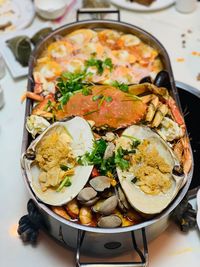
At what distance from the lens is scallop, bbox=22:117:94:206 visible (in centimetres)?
100

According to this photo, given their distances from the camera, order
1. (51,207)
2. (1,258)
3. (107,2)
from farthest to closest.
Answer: (107,2) < (1,258) < (51,207)

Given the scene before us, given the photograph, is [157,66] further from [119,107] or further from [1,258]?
[1,258]

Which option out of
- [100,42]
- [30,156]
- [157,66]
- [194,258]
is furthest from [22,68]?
[194,258]

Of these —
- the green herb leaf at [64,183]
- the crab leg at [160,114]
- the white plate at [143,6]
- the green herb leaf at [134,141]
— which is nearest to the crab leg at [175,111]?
the crab leg at [160,114]

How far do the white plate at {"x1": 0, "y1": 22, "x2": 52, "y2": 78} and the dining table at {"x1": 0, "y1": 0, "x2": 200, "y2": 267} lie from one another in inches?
1.1

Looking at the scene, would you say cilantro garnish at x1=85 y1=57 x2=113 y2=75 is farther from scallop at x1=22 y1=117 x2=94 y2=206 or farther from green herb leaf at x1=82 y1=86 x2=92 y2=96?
scallop at x1=22 y1=117 x2=94 y2=206

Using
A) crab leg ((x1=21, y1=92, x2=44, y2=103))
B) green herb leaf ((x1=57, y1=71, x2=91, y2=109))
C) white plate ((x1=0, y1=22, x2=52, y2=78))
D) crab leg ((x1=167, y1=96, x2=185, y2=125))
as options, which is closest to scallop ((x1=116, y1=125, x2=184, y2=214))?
crab leg ((x1=167, y1=96, x2=185, y2=125))

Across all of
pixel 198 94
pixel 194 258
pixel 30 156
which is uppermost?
pixel 30 156

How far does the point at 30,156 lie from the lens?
3.42ft

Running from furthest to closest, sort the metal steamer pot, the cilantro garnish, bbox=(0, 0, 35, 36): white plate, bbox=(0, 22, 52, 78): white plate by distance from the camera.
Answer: bbox=(0, 0, 35, 36): white plate < bbox=(0, 22, 52, 78): white plate < the cilantro garnish < the metal steamer pot

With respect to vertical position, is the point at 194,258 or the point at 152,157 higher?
the point at 152,157

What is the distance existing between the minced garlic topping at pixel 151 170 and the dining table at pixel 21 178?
24 cm

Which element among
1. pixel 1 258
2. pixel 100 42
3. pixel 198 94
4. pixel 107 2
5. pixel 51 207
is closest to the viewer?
pixel 51 207

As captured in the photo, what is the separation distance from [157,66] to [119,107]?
37 cm
